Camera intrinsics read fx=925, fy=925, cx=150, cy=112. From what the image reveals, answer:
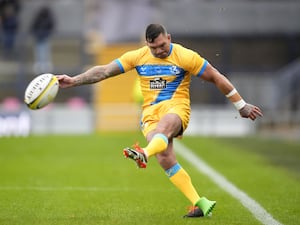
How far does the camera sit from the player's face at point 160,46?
9.26 meters

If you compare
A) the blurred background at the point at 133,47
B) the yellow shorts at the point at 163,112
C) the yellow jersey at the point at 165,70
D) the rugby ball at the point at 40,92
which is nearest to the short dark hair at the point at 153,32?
the yellow jersey at the point at 165,70


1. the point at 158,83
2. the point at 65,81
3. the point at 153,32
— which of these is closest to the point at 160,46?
the point at 153,32

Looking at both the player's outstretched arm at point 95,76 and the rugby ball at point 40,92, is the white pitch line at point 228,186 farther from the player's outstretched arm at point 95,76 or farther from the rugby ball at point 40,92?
the rugby ball at point 40,92

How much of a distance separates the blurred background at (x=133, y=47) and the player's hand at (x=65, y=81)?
1674 cm

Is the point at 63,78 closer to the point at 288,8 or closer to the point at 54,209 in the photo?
the point at 54,209

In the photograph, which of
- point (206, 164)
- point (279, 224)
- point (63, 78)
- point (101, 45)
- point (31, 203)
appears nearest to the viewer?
point (279, 224)

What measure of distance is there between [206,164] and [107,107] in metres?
12.1

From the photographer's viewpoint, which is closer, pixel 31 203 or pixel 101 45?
pixel 31 203

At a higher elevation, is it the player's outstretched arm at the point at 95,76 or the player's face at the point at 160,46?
the player's face at the point at 160,46

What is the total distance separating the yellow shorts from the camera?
9.52 meters

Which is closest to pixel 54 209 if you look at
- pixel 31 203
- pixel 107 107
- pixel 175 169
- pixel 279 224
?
pixel 31 203

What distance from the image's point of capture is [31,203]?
10469 mm

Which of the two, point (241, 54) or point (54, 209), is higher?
point (54, 209)

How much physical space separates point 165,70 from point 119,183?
3.98m
